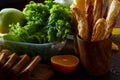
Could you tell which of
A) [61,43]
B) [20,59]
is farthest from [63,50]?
[20,59]

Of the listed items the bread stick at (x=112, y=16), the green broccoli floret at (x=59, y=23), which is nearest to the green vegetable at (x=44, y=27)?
the green broccoli floret at (x=59, y=23)

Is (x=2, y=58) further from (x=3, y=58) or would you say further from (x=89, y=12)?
(x=89, y=12)

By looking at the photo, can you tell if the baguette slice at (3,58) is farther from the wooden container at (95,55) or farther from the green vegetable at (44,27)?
the wooden container at (95,55)

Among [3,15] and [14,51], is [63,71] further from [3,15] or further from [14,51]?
[3,15]

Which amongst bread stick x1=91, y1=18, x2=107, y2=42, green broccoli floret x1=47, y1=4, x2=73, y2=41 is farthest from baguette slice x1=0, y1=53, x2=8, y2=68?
bread stick x1=91, y1=18, x2=107, y2=42

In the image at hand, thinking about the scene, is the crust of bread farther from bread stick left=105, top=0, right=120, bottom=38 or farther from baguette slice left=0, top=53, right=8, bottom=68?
bread stick left=105, top=0, right=120, bottom=38

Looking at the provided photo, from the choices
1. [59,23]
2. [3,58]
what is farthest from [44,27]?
[3,58]
